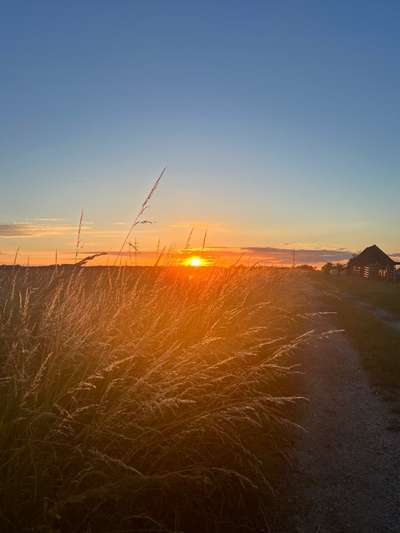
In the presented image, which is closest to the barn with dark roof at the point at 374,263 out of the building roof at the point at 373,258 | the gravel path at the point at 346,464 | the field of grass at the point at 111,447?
the building roof at the point at 373,258

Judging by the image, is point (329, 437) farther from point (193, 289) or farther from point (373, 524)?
point (193, 289)

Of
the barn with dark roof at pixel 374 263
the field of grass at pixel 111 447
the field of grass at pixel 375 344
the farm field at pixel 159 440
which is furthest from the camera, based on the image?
the barn with dark roof at pixel 374 263

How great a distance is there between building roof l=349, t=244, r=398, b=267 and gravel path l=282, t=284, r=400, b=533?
2263 inches

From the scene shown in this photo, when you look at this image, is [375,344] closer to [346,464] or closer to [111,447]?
[346,464]

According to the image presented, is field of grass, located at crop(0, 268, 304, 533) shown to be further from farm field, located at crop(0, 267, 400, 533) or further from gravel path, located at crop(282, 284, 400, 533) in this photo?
gravel path, located at crop(282, 284, 400, 533)

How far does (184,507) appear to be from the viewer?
4.35 meters

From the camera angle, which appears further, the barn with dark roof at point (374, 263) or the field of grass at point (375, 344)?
the barn with dark roof at point (374, 263)

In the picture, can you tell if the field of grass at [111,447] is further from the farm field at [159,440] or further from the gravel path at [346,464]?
the gravel path at [346,464]

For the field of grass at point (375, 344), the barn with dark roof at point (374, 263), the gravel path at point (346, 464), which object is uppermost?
the barn with dark roof at point (374, 263)

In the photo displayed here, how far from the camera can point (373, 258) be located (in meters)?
65.1

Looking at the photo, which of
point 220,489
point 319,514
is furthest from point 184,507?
point 319,514

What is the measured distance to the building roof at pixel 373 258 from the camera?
209 feet

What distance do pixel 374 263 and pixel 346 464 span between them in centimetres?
6203

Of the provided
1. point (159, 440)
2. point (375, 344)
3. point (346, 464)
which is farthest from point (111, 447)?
point (375, 344)
